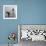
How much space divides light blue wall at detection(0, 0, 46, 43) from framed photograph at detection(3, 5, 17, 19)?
0.09 metres

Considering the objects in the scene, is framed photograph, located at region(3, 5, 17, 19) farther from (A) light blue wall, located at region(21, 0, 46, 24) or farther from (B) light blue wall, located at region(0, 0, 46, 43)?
(A) light blue wall, located at region(21, 0, 46, 24)

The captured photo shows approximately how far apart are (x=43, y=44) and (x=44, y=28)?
1.64 feet

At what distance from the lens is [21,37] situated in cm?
374

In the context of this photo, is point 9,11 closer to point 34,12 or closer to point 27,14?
point 27,14

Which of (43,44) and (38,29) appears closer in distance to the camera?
(43,44)

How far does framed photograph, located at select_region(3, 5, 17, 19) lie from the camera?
3.87 m

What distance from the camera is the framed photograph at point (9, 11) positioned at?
12.7 feet

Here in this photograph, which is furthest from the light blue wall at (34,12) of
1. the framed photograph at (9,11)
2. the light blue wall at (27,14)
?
the framed photograph at (9,11)

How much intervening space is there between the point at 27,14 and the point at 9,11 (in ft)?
1.81

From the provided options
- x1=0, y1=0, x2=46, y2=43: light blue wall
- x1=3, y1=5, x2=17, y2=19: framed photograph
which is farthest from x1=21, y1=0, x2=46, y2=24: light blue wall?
x1=3, y1=5, x2=17, y2=19: framed photograph

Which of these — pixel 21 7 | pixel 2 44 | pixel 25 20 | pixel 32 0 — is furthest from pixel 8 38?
pixel 32 0

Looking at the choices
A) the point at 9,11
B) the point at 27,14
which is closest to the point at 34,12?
the point at 27,14

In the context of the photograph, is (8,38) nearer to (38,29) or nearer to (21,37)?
(21,37)

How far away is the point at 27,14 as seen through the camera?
3.86m
